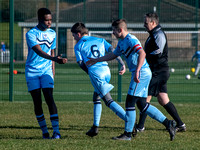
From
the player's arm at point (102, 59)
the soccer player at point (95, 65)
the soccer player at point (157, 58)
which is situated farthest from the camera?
the soccer player at point (157, 58)

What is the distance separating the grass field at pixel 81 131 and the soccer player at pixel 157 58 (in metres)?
0.58

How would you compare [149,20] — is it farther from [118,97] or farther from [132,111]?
[118,97]

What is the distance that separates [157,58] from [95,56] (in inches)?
46.8

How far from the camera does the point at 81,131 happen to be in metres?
7.94

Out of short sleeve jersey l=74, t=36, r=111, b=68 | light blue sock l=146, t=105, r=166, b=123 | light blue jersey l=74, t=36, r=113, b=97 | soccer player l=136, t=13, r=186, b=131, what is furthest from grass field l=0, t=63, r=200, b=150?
short sleeve jersey l=74, t=36, r=111, b=68

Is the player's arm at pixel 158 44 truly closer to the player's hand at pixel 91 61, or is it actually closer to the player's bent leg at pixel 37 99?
the player's hand at pixel 91 61

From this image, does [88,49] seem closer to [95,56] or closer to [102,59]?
[95,56]

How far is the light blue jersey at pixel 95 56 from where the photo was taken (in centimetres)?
731

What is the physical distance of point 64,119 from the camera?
30.6 feet

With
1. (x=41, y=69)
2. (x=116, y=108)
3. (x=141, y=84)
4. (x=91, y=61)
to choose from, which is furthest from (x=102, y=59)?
(x=41, y=69)

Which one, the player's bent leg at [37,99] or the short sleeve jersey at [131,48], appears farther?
the player's bent leg at [37,99]

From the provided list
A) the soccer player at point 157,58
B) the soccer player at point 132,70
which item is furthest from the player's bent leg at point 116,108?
the soccer player at point 157,58

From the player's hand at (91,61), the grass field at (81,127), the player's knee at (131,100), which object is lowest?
the grass field at (81,127)

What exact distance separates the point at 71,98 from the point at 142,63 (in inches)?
281
